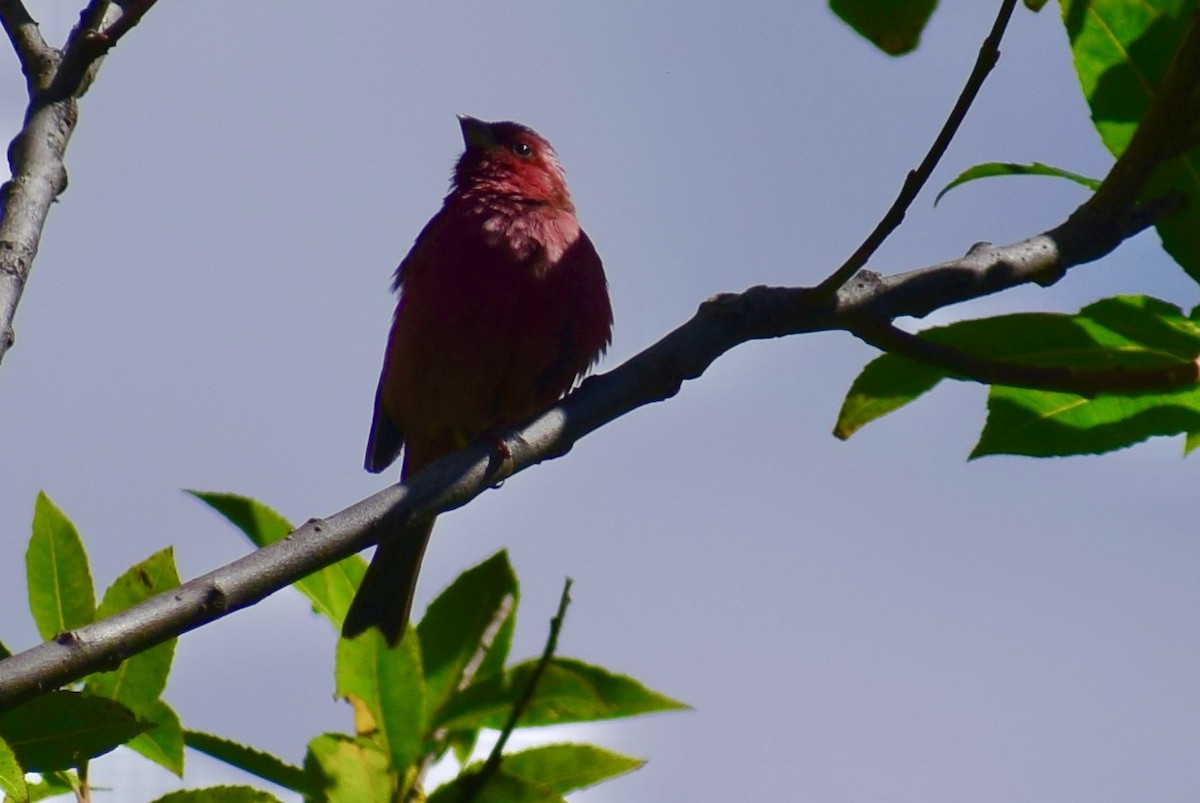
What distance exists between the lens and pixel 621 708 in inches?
78.9

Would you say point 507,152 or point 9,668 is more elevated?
point 507,152

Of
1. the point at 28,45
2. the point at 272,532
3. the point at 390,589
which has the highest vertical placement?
A: the point at 28,45

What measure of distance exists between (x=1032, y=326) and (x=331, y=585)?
4.11 ft

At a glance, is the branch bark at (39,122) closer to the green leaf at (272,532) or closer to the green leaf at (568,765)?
the green leaf at (272,532)

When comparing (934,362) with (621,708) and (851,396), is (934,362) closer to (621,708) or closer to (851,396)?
(851,396)

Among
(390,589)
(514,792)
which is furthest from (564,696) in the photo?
(390,589)

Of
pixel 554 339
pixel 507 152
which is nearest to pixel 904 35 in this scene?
pixel 554 339

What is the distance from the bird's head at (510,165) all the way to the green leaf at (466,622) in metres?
3.85

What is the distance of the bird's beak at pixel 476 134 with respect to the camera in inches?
261

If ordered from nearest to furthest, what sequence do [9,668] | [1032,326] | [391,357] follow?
[9,668]
[1032,326]
[391,357]

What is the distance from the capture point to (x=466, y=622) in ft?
6.99

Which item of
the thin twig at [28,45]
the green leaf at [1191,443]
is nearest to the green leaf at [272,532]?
the thin twig at [28,45]

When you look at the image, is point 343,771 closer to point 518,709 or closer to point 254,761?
point 254,761

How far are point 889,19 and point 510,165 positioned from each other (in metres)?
4.54
